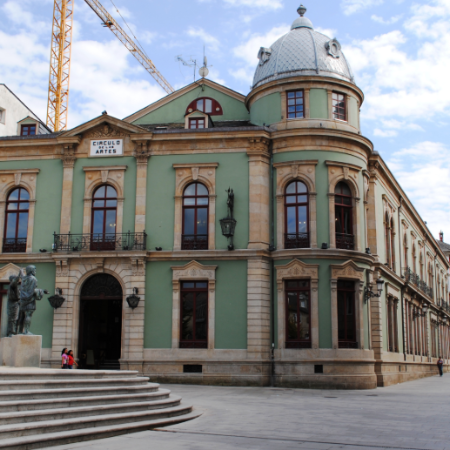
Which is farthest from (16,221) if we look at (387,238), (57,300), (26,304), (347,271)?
(387,238)

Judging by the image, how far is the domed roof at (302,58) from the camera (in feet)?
101

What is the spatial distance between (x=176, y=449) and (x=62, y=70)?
62114mm

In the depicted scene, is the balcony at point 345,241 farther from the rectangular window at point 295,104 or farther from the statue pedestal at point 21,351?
the statue pedestal at point 21,351

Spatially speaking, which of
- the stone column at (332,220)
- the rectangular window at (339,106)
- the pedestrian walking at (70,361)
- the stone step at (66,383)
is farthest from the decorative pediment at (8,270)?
the rectangular window at (339,106)

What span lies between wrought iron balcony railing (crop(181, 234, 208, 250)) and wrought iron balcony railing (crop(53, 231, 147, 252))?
180cm

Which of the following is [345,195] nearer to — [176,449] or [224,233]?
[224,233]

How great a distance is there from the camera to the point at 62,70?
2662 inches

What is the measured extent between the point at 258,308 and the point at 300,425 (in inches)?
Result: 500

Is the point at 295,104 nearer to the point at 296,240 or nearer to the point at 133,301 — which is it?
the point at 296,240

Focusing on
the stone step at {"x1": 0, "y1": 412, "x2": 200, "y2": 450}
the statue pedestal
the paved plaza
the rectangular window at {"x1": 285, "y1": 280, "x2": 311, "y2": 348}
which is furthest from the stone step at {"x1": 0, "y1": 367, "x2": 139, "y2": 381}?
the rectangular window at {"x1": 285, "y1": 280, "x2": 311, "y2": 348}

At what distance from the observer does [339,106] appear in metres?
Result: 30.3

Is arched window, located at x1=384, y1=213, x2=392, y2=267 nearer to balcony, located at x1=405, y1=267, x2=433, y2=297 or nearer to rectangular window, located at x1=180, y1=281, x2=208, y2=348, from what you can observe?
balcony, located at x1=405, y1=267, x2=433, y2=297

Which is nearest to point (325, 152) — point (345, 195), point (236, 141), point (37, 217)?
point (345, 195)

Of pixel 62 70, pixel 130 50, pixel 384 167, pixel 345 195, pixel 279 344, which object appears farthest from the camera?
pixel 130 50
